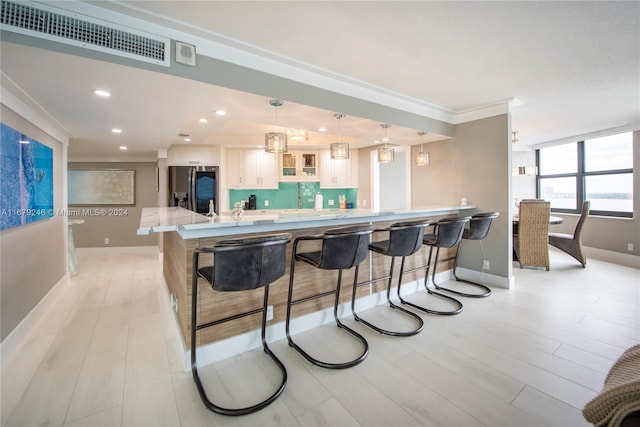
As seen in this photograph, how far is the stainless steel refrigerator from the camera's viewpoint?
4.81 meters

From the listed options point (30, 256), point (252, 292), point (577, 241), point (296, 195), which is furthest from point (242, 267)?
point (577, 241)

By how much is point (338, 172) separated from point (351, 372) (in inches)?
168

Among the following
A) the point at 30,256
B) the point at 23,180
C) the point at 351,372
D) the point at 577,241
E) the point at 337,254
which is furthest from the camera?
the point at 577,241

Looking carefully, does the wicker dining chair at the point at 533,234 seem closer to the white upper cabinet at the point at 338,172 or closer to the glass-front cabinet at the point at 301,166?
the white upper cabinet at the point at 338,172

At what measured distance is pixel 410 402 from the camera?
1.61 meters

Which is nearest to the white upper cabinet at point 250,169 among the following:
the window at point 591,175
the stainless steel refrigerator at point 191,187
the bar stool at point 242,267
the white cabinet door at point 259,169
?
the white cabinet door at point 259,169

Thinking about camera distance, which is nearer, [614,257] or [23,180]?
[23,180]

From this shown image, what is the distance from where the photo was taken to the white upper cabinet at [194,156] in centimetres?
488

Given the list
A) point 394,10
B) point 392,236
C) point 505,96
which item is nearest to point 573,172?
point 505,96

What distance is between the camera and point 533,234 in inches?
172

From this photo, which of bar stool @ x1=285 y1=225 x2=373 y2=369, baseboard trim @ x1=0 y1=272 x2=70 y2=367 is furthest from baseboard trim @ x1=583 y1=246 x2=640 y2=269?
baseboard trim @ x1=0 y1=272 x2=70 y2=367

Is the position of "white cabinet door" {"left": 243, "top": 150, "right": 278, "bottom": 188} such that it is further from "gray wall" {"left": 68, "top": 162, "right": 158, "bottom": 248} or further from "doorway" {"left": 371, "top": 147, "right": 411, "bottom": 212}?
"gray wall" {"left": 68, "top": 162, "right": 158, "bottom": 248}

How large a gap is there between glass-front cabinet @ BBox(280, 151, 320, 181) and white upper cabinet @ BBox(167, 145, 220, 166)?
4.24 ft

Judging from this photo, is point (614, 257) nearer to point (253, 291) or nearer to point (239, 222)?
point (253, 291)
